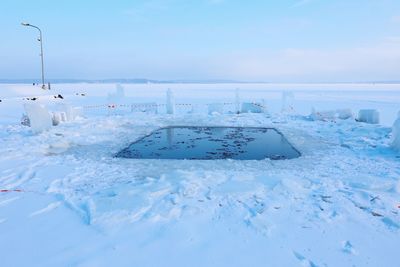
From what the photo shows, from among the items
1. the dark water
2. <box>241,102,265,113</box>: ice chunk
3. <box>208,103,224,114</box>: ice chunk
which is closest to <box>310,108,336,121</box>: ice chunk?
the dark water

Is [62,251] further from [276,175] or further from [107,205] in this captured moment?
[276,175]

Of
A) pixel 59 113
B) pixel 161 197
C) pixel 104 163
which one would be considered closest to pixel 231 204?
pixel 161 197

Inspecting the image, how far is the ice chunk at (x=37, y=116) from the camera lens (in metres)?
10.1

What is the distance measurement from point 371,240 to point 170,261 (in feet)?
7.64

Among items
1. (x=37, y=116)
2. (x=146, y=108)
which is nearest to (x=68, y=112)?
(x=37, y=116)

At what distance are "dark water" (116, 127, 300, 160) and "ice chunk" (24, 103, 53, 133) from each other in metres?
3.31

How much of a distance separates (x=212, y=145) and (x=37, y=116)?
5572 mm

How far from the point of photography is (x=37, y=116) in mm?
10320

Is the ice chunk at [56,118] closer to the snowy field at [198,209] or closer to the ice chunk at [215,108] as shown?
the snowy field at [198,209]

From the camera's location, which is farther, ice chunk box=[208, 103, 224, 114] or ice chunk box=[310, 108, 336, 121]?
ice chunk box=[208, 103, 224, 114]

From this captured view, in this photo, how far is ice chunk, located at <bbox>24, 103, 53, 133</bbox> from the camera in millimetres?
10133

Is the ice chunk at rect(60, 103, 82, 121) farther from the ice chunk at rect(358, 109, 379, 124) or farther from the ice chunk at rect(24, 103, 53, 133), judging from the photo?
the ice chunk at rect(358, 109, 379, 124)

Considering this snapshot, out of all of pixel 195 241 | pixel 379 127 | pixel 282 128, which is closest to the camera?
pixel 195 241

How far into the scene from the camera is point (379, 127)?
11.1 metres
